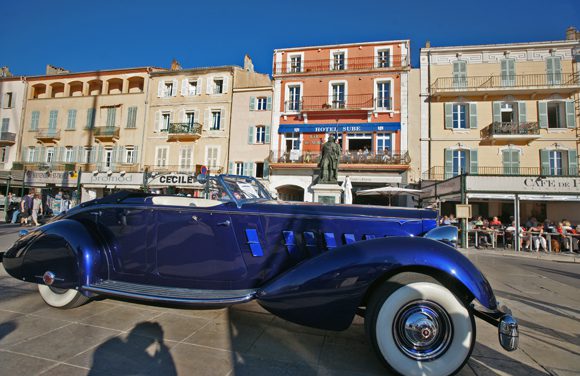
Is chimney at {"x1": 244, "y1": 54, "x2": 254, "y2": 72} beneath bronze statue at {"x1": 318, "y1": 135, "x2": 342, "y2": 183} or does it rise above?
above

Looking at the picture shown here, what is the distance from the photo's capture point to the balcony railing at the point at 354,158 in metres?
19.7

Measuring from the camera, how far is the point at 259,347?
2.54 meters

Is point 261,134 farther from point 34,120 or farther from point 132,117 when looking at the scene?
point 34,120

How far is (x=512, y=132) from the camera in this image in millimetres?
19156

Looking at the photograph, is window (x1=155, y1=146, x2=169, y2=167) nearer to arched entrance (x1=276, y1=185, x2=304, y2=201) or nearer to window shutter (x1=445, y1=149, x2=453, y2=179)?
arched entrance (x1=276, y1=185, x2=304, y2=201)

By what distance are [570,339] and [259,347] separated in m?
3.06

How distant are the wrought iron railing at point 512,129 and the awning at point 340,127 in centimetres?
568

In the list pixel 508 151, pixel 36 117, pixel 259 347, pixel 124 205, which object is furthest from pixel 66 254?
pixel 36 117

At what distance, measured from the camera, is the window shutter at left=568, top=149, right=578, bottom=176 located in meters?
18.3

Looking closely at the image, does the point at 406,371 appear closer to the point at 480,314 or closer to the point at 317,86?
the point at 480,314

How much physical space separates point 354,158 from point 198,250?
18253mm

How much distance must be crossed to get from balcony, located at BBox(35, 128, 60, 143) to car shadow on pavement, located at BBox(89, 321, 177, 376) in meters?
30.9

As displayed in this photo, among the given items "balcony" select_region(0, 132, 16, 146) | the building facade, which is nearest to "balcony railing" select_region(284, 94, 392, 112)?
the building facade

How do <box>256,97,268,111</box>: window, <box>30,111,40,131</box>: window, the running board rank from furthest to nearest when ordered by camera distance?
1. <box>30,111,40,131</box>: window
2. <box>256,97,268,111</box>: window
3. the running board
